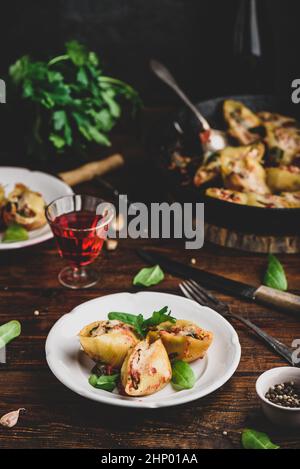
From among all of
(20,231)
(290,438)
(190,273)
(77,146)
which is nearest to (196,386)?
(290,438)

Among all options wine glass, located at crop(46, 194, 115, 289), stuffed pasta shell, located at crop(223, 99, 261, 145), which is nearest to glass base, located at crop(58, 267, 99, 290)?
wine glass, located at crop(46, 194, 115, 289)

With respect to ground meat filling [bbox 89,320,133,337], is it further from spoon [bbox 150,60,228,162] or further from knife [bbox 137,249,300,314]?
spoon [bbox 150,60,228,162]

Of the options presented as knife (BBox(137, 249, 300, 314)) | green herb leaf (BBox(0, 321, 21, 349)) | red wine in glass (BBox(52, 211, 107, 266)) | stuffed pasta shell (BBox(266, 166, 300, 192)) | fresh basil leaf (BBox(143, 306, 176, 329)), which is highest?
stuffed pasta shell (BBox(266, 166, 300, 192))

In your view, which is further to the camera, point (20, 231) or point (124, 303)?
point (20, 231)

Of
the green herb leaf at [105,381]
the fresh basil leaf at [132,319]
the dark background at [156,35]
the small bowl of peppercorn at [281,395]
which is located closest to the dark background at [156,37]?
the dark background at [156,35]

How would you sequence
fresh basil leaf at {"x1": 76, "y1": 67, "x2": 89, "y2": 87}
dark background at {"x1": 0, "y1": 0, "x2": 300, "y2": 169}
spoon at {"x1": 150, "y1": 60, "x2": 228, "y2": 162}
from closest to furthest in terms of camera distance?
spoon at {"x1": 150, "y1": 60, "x2": 228, "y2": 162}, fresh basil leaf at {"x1": 76, "y1": 67, "x2": 89, "y2": 87}, dark background at {"x1": 0, "y1": 0, "x2": 300, "y2": 169}

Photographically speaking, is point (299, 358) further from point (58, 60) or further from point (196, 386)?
point (58, 60)

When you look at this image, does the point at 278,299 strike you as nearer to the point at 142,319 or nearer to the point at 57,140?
the point at 142,319
